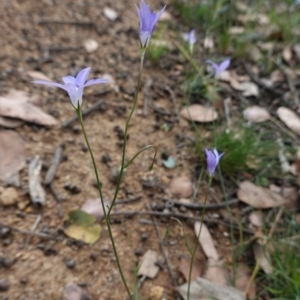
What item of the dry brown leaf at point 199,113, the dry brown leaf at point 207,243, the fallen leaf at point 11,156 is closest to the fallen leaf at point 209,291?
the dry brown leaf at point 207,243

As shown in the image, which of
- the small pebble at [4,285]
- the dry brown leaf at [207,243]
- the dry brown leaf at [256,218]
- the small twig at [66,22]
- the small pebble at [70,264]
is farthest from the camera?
the small twig at [66,22]

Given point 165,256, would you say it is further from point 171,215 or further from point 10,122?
point 10,122

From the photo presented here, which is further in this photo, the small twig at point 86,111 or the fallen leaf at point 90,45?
the fallen leaf at point 90,45

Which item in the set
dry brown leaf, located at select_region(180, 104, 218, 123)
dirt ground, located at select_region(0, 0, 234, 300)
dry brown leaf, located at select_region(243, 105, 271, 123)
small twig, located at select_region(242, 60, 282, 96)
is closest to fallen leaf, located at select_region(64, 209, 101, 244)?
dirt ground, located at select_region(0, 0, 234, 300)

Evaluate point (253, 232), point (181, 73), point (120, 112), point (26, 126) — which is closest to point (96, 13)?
point (181, 73)

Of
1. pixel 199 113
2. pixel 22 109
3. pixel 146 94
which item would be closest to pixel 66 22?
pixel 146 94

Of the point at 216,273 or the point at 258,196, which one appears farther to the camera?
the point at 258,196

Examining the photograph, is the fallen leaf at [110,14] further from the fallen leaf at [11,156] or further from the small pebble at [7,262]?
the small pebble at [7,262]
